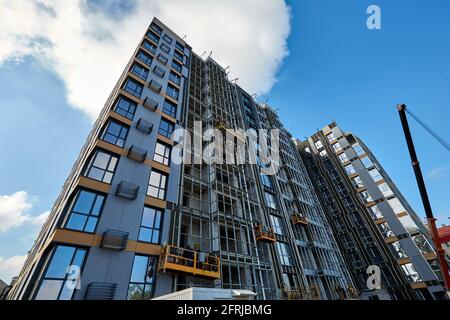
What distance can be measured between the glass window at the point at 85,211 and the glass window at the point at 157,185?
155 inches

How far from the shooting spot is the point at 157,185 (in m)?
19.9

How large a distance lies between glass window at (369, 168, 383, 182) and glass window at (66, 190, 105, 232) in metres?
50.5

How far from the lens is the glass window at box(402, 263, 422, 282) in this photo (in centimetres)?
3633

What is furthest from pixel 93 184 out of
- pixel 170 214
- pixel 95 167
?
pixel 170 214

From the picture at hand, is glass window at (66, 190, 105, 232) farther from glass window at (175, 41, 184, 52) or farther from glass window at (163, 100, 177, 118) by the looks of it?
glass window at (175, 41, 184, 52)

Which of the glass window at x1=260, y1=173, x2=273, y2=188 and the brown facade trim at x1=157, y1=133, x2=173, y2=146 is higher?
the glass window at x1=260, y1=173, x2=273, y2=188

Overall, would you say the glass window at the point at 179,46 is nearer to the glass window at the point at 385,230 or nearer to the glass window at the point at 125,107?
the glass window at the point at 125,107

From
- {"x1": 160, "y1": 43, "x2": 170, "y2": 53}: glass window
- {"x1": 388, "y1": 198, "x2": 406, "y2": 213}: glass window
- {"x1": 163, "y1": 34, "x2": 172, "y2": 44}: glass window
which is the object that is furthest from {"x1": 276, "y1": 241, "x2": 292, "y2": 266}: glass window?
{"x1": 163, "y1": 34, "x2": 172, "y2": 44}: glass window

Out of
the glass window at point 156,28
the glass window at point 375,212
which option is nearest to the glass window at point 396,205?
the glass window at point 375,212

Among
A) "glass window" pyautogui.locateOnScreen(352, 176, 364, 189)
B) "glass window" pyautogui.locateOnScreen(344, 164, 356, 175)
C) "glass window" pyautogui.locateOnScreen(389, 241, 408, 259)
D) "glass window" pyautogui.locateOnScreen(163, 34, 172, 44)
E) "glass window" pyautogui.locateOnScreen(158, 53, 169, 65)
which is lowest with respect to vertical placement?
"glass window" pyautogui.locateOnScreen(389, 241, 408, 259)

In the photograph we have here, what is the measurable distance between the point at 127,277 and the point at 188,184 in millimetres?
10869

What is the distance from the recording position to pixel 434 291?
34.4 metres
